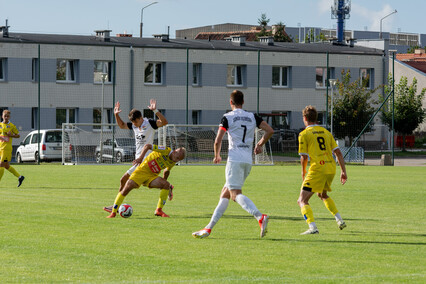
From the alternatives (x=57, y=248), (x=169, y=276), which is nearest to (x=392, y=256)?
(x=169, y=276)

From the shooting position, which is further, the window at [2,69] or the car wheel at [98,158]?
the window at [2,69]

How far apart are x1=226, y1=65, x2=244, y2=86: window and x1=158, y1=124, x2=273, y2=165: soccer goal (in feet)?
48.5

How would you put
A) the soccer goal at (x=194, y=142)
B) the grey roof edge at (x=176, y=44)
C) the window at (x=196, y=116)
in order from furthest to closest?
the window at (x=196, y=116)
the grey roof edge at (x=176, y=44)
the soccer goal at (x=194, y=142)

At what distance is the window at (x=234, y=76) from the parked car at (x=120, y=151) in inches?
713

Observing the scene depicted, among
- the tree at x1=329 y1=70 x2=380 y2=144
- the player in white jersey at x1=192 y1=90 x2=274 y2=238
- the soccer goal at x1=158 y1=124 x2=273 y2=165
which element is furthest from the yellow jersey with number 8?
the tree at x1=329 y1=70 x2=380 y2=144

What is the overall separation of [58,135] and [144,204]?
23.1 m

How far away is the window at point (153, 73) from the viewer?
5238 cm

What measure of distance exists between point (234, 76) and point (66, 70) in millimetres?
11769

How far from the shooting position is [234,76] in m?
54.4

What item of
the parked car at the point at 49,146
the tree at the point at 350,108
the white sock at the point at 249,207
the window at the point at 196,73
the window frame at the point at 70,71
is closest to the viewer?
the white sock at the point at 249,207

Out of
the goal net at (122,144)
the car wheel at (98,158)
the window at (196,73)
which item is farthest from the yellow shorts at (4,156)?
the window at (196,73)

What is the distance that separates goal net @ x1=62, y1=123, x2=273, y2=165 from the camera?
1462 inches

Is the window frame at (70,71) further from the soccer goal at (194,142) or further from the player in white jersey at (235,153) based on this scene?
the player in white jersey at (235,153)

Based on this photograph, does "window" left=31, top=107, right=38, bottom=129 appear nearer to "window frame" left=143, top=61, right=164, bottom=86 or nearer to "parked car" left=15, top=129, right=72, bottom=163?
"parked car" left=15, top=129, right=72, bottom=163
